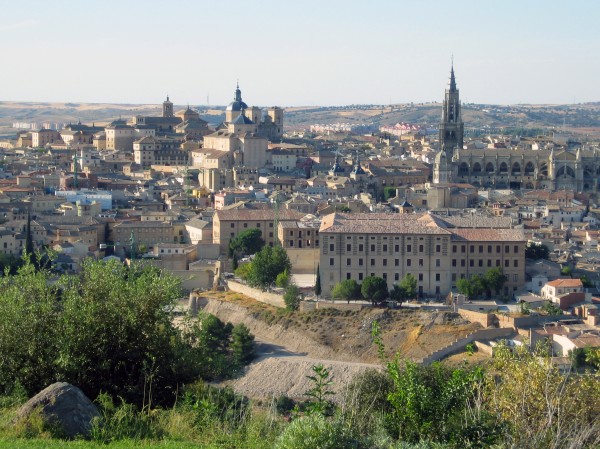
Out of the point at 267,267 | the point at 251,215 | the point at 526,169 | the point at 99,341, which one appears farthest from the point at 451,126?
the point at 99,341

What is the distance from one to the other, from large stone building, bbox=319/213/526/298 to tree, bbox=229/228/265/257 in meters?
4.51

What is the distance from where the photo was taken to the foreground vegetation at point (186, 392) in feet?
28.5

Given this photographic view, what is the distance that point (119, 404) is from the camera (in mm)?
10328

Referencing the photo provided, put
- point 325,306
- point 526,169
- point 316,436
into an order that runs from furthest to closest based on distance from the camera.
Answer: point 526,169
point 325,306
point 316,436

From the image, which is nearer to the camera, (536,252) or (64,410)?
(64,410)

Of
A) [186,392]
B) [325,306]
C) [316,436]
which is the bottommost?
[325,306]

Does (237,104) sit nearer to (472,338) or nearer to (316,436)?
(472,338)

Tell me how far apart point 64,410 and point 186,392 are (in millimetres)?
1295

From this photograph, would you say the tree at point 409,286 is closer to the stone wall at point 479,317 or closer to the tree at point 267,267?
the stone wall at point 479,317

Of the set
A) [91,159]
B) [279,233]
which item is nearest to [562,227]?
[279,233]

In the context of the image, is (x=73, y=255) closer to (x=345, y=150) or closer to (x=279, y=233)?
(x=279, y=233)

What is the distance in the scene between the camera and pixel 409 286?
87.0 ft

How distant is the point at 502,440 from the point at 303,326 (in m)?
17.7

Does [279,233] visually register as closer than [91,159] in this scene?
Yes
